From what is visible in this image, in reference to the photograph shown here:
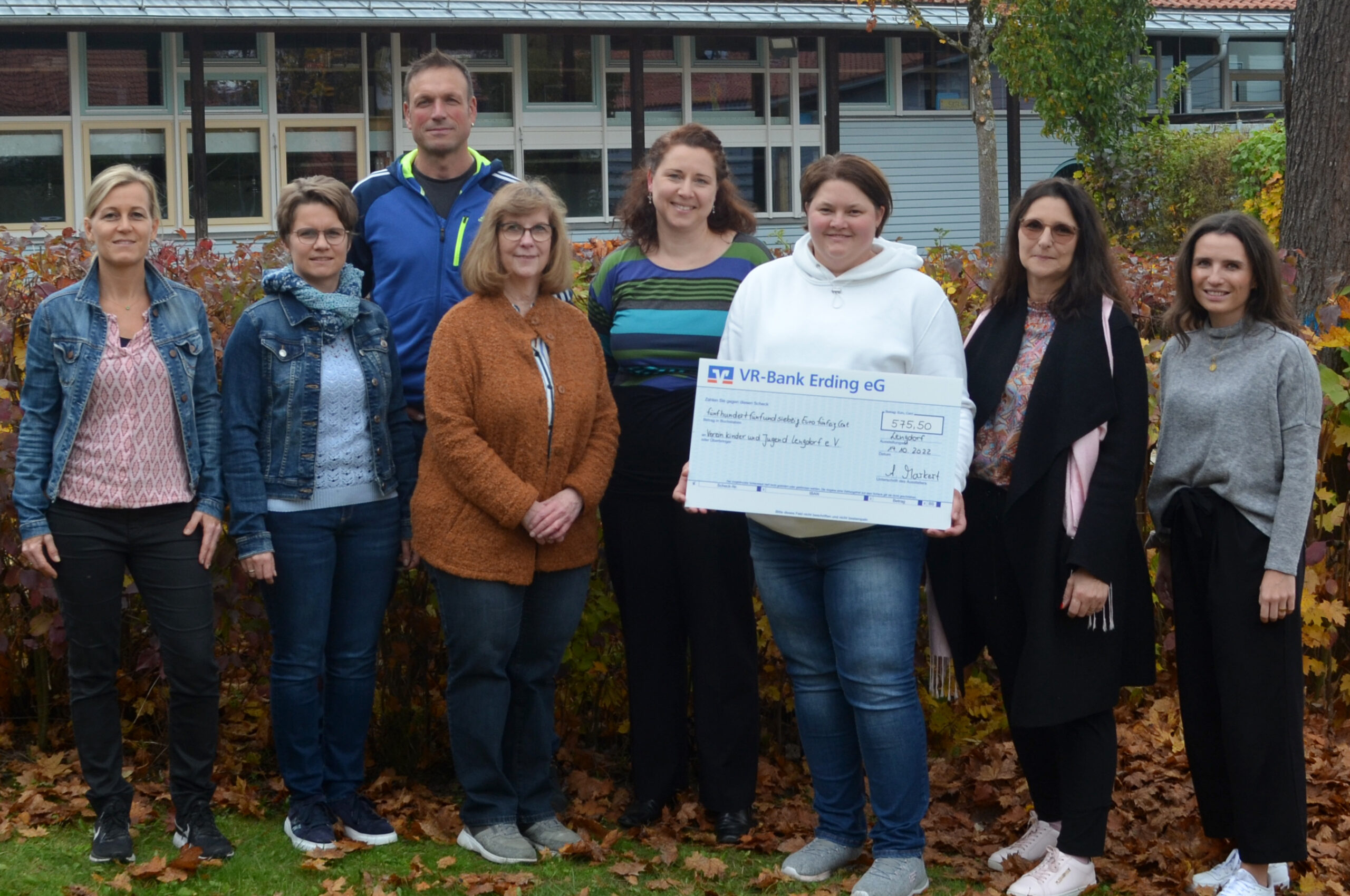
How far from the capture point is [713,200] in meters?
4.70

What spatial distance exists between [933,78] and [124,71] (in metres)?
14.8

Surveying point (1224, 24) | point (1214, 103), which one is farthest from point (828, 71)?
point (1214, 103)

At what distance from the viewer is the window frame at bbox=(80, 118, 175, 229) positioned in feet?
76.6

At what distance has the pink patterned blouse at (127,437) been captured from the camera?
13.7 ft

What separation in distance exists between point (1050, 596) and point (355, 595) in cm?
213

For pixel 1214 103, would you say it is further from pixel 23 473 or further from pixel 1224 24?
pixel 23 473

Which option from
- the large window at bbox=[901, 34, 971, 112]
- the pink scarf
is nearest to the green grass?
the pink scarf

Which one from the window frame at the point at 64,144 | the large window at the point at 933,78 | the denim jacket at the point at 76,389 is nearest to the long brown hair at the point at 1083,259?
the denim jacket at the point at 76,389

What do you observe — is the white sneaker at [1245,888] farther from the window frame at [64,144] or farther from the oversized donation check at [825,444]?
the window frame at [64,144]

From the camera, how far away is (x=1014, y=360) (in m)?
4.17

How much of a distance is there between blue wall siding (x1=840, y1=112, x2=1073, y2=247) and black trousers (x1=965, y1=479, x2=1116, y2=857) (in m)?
23.4

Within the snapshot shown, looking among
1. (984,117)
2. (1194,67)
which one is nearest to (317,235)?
(984,117)

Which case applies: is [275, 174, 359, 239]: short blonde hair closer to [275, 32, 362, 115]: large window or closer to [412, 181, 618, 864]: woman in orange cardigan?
[412, 181, 618, 864]: woman in orange cardigan

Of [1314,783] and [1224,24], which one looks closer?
[1314,783]
